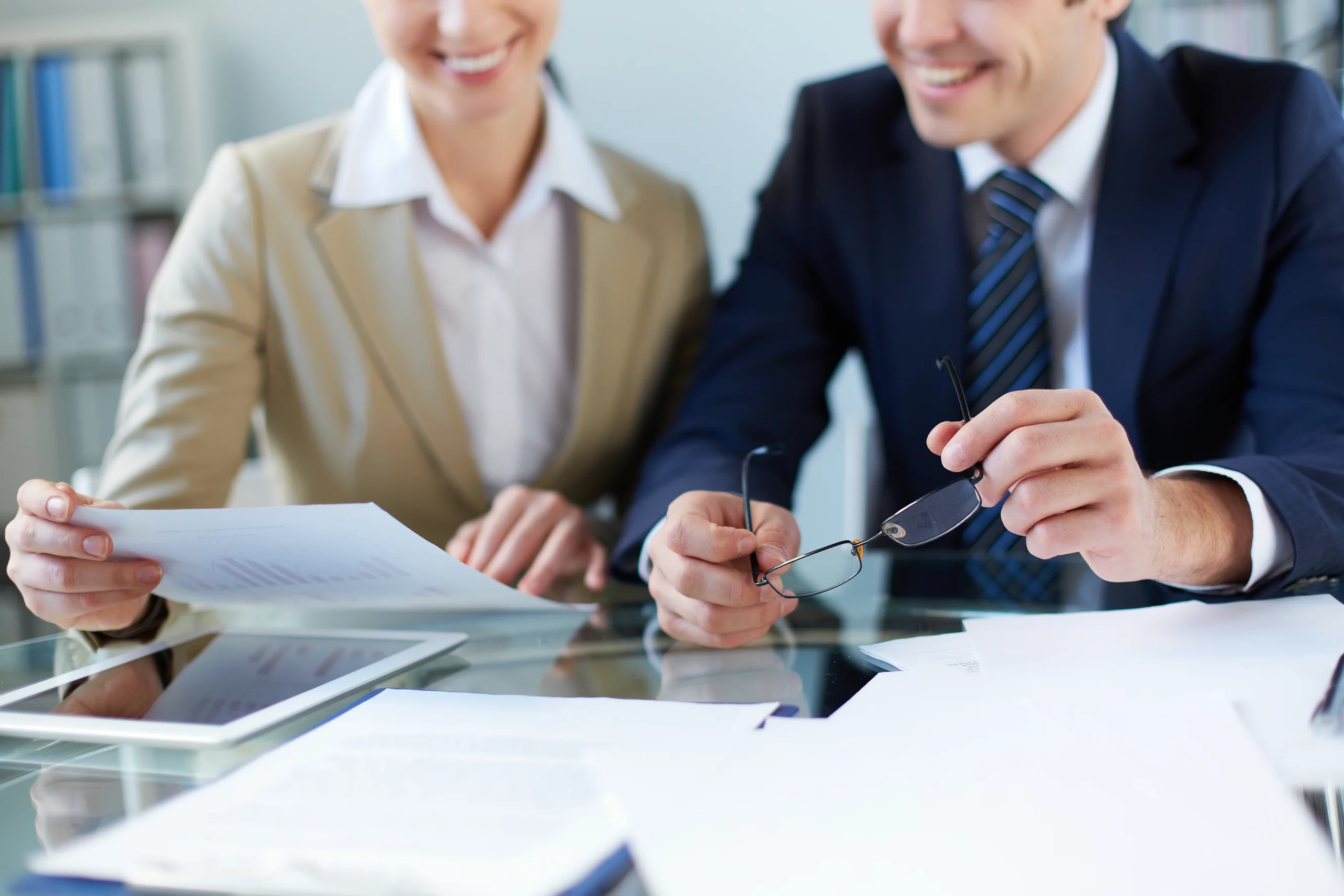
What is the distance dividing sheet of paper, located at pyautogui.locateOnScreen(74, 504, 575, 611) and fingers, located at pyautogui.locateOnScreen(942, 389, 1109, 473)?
0.40 metres

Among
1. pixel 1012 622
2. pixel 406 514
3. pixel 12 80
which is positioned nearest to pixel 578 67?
pixel 12 80

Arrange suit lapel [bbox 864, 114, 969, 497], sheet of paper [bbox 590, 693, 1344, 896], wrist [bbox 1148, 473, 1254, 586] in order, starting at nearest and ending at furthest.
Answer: sheet of paper [bbox 590, 693, 1344, 896] < wrist [bbox 1148, 473, 1254, 586] < suit lapel [bbox 864, 114, 969, 497]

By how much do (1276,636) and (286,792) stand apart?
0.69 m

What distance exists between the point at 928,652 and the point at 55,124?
2.89 metres

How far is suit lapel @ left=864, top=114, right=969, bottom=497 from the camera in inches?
53.7

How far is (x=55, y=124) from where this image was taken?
282 cm

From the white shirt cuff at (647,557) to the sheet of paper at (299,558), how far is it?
4.0 inches

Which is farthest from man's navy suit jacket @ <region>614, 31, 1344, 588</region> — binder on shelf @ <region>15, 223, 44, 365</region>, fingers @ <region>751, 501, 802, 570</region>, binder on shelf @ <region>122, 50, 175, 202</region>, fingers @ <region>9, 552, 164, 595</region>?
binder on shelf @ <region>15, 223, 44, 365</region>

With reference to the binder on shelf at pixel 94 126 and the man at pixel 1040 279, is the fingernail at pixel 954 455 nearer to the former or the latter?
the man at pixel 1040 279

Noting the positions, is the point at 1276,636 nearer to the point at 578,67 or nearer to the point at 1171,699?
the point at 1171,699

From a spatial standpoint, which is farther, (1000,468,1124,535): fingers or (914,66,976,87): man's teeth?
(914,66,976,87): man's teeth

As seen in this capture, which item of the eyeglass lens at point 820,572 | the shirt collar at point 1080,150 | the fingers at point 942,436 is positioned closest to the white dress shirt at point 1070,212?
the shirt collar at point 1080,150

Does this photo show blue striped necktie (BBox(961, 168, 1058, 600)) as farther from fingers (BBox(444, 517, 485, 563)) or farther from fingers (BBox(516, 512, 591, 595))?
fingers (BBox(444, 517, 485, 563))

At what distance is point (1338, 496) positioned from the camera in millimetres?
939
